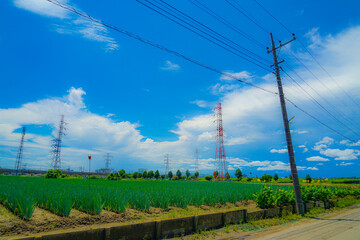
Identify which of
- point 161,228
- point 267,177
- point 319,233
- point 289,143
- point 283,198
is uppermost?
point 289,143

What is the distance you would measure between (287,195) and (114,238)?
9.68 m

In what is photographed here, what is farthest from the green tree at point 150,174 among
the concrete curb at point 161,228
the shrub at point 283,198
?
the concrete curb at point 161,228

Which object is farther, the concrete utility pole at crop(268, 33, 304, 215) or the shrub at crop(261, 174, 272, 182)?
the shrub at crop(261, 174, 272, 182)

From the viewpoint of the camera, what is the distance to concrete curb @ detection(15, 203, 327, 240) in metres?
4.67

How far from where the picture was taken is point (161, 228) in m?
5.83

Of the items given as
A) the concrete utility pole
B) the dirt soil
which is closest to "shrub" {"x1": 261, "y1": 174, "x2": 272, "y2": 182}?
the concrete utility pole

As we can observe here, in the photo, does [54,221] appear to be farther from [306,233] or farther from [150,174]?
[150,174]

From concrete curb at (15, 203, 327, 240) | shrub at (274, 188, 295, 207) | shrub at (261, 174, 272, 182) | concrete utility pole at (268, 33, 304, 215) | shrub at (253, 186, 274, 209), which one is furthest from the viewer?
shrub at (261, 174, 272, 182)

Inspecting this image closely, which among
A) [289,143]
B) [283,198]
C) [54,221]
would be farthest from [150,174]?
[54,221]

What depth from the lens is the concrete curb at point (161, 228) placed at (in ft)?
15.3

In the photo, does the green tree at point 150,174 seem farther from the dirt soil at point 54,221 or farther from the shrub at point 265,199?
the dirt soil at point 54,221

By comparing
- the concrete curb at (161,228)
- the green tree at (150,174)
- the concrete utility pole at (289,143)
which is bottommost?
the green tree at (150,174)

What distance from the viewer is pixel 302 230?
7230 mm

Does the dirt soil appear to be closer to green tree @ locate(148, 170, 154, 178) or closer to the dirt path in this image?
the dirt path
